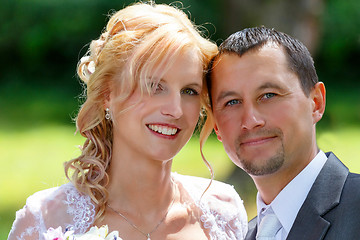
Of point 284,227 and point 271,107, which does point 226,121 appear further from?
point 284,227

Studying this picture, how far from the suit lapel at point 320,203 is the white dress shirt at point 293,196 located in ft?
0.21

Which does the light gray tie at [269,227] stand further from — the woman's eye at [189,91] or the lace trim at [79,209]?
the lace trim at [79,209]

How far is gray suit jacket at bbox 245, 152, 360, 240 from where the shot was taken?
10.3 feet

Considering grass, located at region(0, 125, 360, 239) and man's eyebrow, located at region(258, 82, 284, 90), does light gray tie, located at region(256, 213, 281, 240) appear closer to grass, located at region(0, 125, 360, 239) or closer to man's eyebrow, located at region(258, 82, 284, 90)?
man's eyebrow, located at region(258, 82, 284, 90)

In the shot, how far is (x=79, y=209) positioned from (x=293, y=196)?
1.35 metres

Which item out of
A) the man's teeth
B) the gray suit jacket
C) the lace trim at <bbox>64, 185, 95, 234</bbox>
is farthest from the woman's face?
the gray suit jacket

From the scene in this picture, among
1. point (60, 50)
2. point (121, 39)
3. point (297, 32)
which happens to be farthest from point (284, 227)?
point (60, 50)

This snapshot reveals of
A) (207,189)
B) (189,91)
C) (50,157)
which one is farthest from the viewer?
(50,157)

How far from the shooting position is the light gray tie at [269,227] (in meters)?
3.48

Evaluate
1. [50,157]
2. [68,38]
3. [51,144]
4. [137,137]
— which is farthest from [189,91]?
[68,38]

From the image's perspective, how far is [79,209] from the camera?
12.7 feet

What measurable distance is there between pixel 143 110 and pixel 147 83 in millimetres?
170

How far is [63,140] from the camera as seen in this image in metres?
15.6

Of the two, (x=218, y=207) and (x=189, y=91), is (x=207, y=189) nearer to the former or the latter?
(x=218, y=207)
